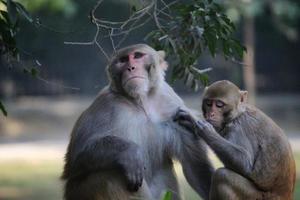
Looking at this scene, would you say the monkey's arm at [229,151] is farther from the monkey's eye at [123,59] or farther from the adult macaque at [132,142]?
the monkey's eye at [123,59]

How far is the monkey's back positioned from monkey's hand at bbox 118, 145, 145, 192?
1.03 m

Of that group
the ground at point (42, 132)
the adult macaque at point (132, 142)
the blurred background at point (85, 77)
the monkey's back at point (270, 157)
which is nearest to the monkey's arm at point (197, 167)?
the adult macaque at point (132, 142)

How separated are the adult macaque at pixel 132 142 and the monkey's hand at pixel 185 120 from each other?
0.06 meters

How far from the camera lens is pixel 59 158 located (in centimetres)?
2247

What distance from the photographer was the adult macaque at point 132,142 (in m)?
7.95

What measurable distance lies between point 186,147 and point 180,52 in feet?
2.97

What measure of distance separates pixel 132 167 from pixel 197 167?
86 centimetres

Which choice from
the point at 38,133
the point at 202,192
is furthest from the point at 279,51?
the point at 202,192

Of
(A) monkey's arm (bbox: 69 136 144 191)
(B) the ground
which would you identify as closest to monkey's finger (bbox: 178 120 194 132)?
(A) monkey's arm (bbox: 69 136 144 191)

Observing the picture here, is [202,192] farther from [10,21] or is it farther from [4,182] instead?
[4,182]

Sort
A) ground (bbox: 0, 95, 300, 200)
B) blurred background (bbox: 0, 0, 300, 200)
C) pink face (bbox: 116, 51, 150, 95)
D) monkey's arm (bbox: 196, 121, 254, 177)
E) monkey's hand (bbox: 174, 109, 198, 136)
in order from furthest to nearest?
blurred background (bbox: 0, 0, 300, 200)
ground (bbox: 0, 95, 300, 200)
monkey's hand (bbox: 174, 109, 198, 136)
pink face (bbox: 116, 51, 150, 95)
monkey's arm (bbox: 196, 121, 254, 177)

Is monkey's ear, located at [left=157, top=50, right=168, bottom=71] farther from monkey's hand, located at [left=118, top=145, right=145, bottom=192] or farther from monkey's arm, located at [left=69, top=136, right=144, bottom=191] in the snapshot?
monkey's hand, located at [left=118, top=145, right=145, bottom=192]

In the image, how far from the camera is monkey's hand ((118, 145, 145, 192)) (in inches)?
309

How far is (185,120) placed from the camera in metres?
8.33
